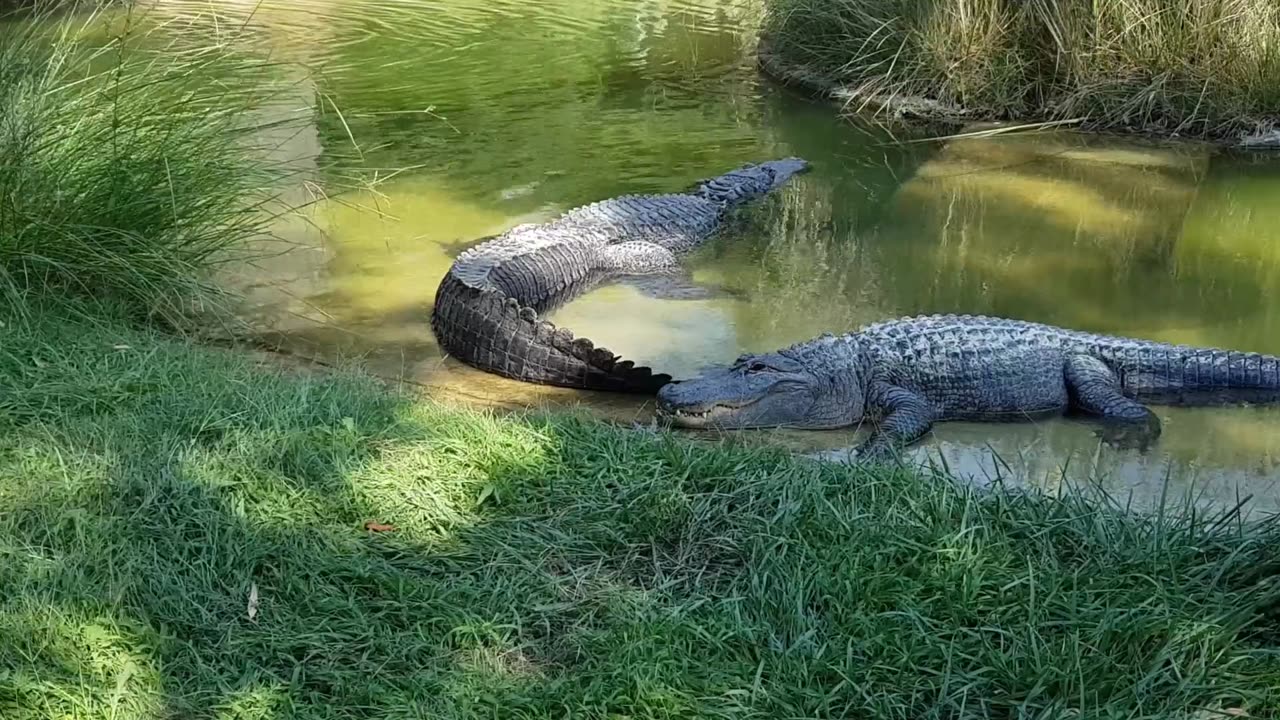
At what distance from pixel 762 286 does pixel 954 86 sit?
156 inches

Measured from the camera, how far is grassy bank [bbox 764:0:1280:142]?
8.33 meters

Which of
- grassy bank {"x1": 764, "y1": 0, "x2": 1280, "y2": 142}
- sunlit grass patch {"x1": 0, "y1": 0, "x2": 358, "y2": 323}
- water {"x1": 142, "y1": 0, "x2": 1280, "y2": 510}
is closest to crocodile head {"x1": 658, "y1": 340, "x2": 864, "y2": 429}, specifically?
water {"x1": 142, "y1": 0, "x2": 1280, "y2": 510}

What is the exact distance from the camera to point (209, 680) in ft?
8.05

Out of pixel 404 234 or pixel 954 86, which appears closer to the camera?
pixel 404 234

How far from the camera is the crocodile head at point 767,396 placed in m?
4.34

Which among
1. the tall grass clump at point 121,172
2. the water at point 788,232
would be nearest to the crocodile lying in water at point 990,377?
the water at point 788,232

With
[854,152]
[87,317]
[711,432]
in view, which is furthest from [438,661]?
[854,152]

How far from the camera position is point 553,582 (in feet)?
9.23

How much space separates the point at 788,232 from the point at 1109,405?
8.66 ft

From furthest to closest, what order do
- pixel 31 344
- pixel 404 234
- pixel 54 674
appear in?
pixel 404 234 < pixel 31 344 < pixel 54 674

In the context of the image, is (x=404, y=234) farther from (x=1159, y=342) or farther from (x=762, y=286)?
(x=1159, y=342)

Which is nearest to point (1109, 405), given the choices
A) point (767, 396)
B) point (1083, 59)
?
point (767, 396)

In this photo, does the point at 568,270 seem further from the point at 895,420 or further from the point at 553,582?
the point at 553,582

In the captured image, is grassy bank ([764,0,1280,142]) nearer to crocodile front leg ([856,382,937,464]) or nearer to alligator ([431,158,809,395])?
alligator ([431,158,809,395])
